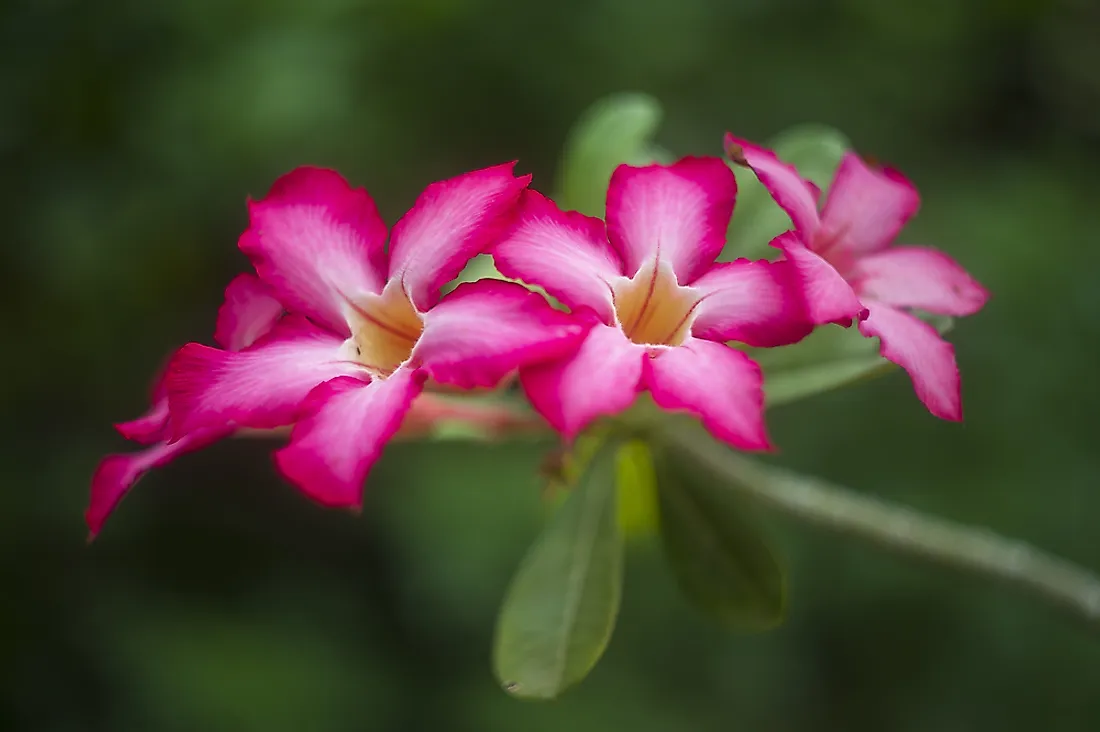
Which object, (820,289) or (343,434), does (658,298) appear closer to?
(820,289)

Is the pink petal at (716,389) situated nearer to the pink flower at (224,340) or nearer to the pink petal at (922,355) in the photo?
the pink petal at (922,355)

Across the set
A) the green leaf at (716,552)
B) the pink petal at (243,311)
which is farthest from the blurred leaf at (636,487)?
the pink petal at (243,311)

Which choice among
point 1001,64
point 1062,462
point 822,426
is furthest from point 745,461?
point 1001,64

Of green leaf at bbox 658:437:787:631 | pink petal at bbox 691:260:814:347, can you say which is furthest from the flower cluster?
green leaf at bbox 658:437:787:631

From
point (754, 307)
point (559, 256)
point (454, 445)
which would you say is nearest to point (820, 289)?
point (754, 307)

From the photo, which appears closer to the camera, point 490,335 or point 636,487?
point 490,335

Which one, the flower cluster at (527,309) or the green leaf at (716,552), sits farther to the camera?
the green leaf at (716,552)
